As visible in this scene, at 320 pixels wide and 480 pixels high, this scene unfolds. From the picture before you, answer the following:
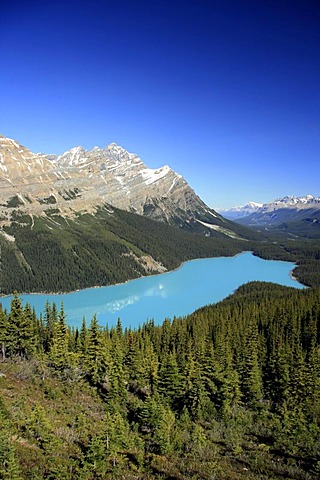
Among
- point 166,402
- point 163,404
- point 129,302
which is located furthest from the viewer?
point 129,302

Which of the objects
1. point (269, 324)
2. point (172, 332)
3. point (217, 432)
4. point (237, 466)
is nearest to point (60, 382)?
point (217, 432)

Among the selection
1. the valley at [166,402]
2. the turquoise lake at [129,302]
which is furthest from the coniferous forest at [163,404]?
the turquoise lake at [129,302]

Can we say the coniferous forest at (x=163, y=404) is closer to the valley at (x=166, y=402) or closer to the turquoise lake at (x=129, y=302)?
the valley at (x=166, y=402)

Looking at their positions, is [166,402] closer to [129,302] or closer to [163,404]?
[163,404]

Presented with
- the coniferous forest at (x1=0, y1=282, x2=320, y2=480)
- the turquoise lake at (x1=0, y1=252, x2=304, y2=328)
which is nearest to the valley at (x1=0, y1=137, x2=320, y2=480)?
the coniferous forest at (x1=0, y1=282, x2=320, y2=480)

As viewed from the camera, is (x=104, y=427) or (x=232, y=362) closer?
(x=104, y=427)

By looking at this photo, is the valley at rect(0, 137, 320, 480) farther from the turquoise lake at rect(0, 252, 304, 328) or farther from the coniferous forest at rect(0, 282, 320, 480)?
the turquoise lake at rect(0, 252, 304, 328)

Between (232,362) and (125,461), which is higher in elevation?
(125,461)

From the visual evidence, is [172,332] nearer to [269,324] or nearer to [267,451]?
[269,324]

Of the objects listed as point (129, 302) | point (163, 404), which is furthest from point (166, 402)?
point (129, 302)
